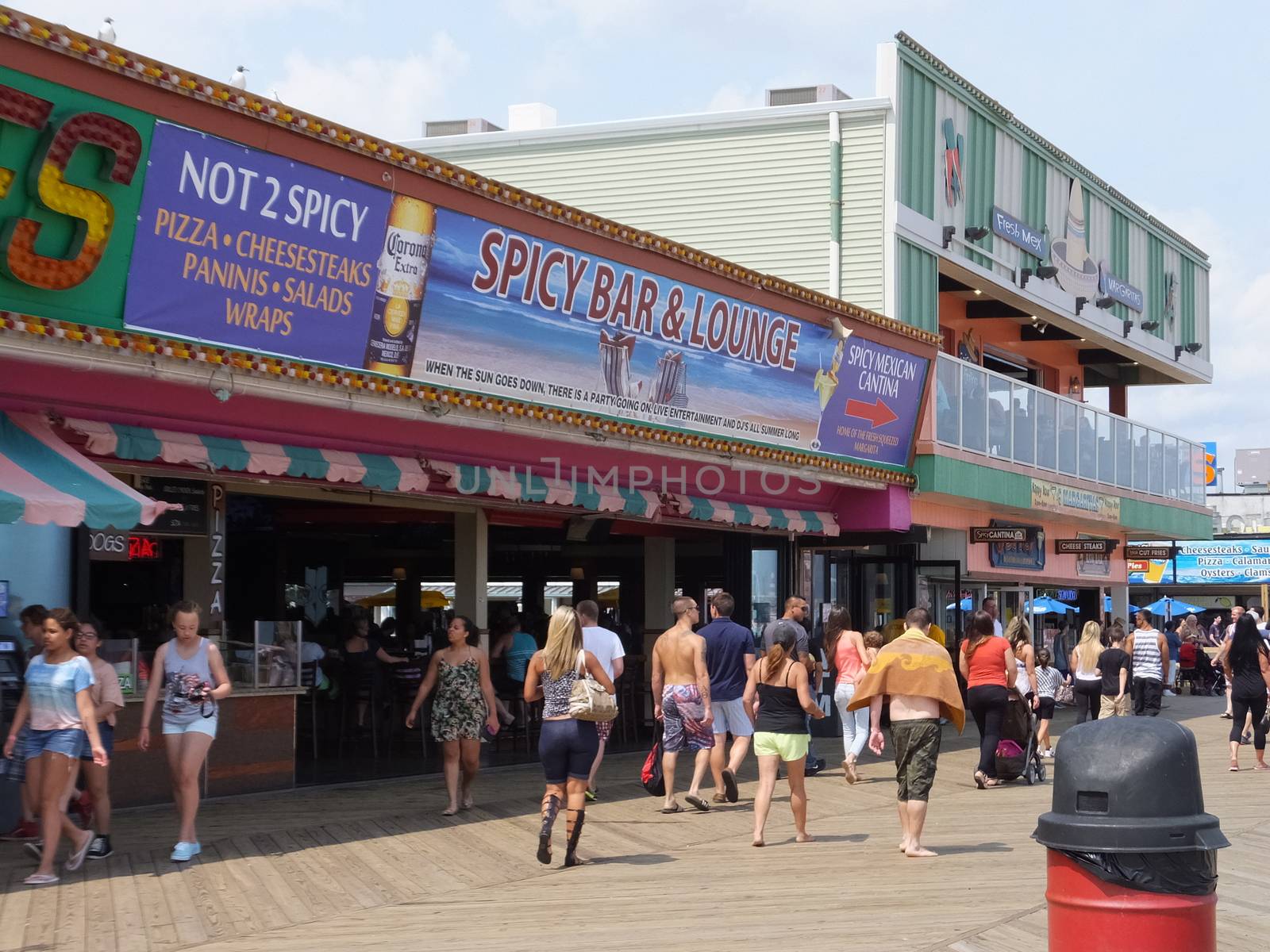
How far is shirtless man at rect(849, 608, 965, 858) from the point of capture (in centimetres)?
1038

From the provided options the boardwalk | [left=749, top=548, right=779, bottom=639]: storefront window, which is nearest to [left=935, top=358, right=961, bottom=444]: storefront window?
[left=749, top=548, right=779, bottom=639]: storefront window

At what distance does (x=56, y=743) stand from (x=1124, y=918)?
6.59 m

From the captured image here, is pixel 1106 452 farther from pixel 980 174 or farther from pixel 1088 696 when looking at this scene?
pixel 1088 696

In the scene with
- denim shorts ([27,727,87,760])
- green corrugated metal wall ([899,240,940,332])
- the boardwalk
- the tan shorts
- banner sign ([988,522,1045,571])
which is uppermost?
green corrugated metal wall ([899,240,940,332])

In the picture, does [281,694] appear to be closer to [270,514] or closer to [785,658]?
[785,658]

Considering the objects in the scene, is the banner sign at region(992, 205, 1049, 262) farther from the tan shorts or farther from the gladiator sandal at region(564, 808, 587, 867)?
the gladiator sandal at region(564, 808, 587, 867)

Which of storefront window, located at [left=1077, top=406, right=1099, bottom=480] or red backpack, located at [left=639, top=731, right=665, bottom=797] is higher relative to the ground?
storefront window, located at [left=1077, top=406, right=1099, bottom=480]

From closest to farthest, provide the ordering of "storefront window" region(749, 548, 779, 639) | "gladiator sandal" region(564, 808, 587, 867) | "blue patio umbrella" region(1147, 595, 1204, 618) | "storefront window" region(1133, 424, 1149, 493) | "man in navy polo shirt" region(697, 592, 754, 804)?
"gladiator sandal" region(564, 808, 587, 867), "man in navy polo shirt" region(697, 592, 754, 804), "storefront window" region(749, 548, 779, 639), "storefront window" region(1133, 424, 1149, 493), "blue patio umbrella" region(1147, 595, 1204, 618)

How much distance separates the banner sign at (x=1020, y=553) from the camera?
957 inches

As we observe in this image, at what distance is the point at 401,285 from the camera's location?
12.6 meters

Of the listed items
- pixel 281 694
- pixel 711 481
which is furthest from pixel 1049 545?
pixel 281 694

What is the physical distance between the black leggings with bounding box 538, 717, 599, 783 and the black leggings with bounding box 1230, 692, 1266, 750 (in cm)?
884

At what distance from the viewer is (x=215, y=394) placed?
11117mm

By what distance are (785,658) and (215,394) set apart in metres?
4.46
